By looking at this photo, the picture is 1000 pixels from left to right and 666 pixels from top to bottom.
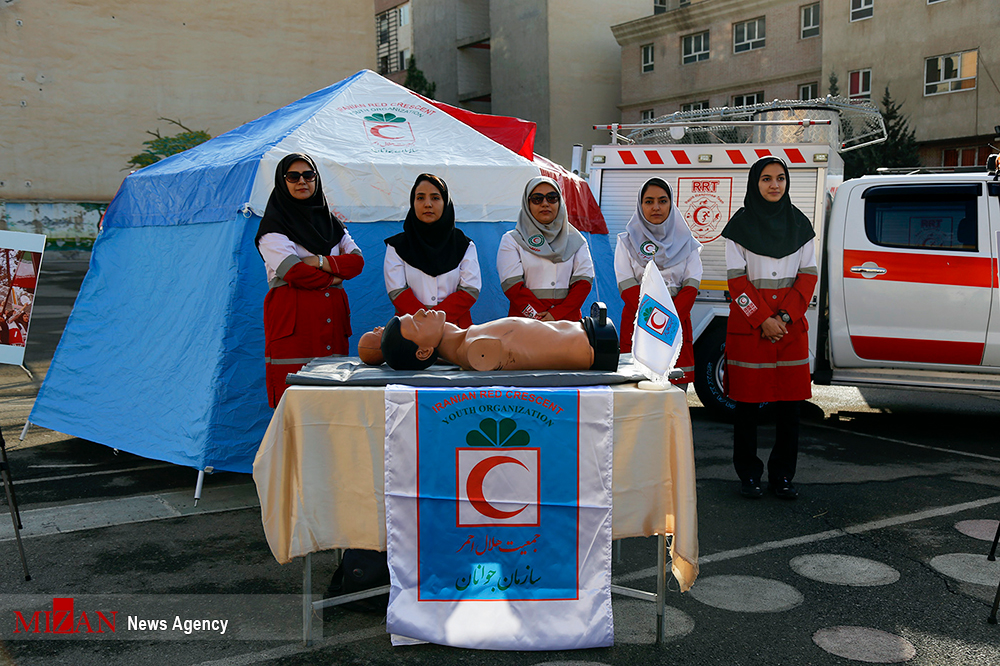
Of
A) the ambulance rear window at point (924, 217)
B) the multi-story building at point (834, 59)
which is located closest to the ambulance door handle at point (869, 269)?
the ambulance rear window at point (924, 217)

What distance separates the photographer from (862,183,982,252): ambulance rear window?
648 cm

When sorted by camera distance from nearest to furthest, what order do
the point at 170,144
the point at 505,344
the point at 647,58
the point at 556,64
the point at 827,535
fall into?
the point at 505,344 → the point at 827,535 → the point at 170,144 → the point at 556,64 → the point at 647,58

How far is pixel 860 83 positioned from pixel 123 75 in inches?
915

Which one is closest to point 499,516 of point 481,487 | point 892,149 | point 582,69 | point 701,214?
point 481,487


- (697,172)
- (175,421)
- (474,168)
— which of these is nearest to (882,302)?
(697,172)

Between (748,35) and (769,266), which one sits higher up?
(748,35)

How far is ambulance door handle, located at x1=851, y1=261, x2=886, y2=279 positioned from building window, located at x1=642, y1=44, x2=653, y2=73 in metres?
26.7

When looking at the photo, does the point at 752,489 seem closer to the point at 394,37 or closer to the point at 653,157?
the point at 653,157

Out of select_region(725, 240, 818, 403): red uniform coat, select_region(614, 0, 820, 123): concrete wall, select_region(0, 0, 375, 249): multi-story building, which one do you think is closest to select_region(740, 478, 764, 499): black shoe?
select_region(725, 240, 818, 403): red uniform coat

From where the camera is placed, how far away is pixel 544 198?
499 cm

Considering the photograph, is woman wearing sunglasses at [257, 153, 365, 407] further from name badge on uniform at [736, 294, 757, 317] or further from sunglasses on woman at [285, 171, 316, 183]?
name badge on uniform at [736, 294, 757, 317]

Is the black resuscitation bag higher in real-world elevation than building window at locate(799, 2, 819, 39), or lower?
lower

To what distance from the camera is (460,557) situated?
3.14 m

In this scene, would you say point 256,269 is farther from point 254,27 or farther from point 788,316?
point 254,27
